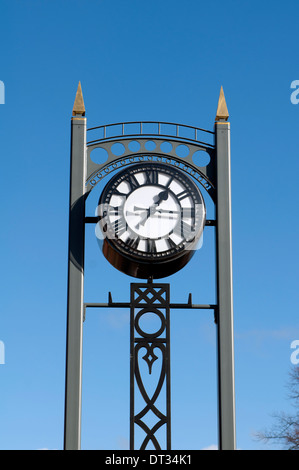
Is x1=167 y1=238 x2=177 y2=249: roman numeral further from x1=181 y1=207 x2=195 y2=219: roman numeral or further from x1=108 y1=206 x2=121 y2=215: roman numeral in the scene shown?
x1=108 y1=206 x2=121 y2=215: roman numeral

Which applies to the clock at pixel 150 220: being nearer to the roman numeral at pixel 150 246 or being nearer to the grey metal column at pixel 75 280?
the roman numeral at pixel 150 246

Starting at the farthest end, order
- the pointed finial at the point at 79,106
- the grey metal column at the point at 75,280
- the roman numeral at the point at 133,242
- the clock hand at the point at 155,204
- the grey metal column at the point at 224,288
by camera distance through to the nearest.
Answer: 1. the pointed finial at the point at 79,106
2. the clock hand at the point at 155,204
3. the roman numeral at the point at 133,242
4. the grey metal column at the point at 224,288
5. the grey metal column at the point at 75,280

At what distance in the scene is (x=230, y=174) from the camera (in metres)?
12.6

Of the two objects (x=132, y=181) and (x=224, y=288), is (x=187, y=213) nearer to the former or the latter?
(x=132, y=181)

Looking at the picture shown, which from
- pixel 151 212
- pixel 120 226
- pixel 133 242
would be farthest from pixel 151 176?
pixel 133 242

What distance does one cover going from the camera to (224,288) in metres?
12.1

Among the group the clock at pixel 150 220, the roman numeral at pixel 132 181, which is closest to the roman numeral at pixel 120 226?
the clock at pixel 150 220

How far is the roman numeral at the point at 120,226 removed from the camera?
39.2 feet

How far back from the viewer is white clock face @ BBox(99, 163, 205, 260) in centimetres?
1196

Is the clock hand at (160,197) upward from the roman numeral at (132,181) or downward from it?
downward

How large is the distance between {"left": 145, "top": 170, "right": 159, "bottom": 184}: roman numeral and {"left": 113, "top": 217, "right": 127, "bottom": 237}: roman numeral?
619 millimetres

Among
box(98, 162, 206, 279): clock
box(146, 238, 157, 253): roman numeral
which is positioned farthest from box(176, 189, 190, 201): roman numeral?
box(146, 238, 157, 253): roman numeral
